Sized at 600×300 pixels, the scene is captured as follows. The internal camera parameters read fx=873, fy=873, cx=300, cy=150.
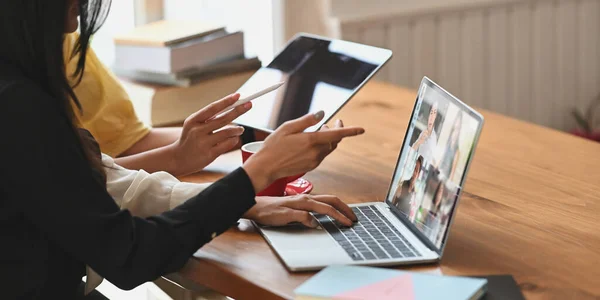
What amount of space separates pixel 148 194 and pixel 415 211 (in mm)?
380

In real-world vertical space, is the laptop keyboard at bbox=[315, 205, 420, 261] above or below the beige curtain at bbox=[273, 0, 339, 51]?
below

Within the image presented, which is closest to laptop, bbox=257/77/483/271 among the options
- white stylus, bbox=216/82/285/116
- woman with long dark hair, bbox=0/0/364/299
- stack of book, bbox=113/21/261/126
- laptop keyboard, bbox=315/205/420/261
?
laptop keyboard, bbox=315/205/420/261

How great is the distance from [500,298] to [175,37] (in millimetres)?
1125

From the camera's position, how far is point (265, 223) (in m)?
1.23

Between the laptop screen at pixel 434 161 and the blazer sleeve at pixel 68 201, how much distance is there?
0.32m

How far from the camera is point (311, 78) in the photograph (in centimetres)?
156

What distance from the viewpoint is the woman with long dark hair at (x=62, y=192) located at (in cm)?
100

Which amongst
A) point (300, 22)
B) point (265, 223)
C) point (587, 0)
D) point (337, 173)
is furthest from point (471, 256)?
point (587, 0)

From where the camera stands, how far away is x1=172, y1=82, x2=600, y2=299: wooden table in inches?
42.6

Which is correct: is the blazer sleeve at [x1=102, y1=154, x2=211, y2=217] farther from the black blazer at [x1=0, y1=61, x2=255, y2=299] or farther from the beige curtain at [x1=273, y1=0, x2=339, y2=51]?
the beige curtain at [x1=273, y1=0, x2=339, y2=51]

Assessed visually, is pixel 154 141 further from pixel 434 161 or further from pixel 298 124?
pixel 434 161

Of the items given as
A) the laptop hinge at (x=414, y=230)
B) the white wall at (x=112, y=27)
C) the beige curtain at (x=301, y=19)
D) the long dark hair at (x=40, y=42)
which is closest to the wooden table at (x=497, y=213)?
the laptop hinge at (x=414, y=230)

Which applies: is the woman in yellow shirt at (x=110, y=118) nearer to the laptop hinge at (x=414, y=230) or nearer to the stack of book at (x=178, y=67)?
the stack of book at (x=178, y=67)

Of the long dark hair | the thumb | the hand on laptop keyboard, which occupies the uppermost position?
the long dark hair
